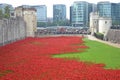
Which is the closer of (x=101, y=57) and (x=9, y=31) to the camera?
(x=101, y=57)

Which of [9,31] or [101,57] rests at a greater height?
[9,31]

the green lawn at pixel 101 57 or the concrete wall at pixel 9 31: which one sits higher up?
the concrete wall at pixel 9 31

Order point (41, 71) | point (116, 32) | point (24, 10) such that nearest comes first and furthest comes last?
1. point (41, 71)
2. point (116, 32)
3. point (24, 10)

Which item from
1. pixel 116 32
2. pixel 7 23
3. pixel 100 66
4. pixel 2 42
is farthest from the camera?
pixel 116 32

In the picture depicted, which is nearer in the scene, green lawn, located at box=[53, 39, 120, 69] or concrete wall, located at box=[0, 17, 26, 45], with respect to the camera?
green lawn, located at box=[53, 39, 120, 69]

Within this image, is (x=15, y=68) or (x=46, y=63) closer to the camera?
(x=15, y=68)

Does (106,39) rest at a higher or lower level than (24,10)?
lower

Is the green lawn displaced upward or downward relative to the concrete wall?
downward

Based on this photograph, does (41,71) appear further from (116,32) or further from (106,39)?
(106,39)

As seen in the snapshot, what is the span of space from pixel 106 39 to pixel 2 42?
27.1 meters

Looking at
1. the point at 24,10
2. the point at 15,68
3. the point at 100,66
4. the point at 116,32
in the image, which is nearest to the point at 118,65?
the point at 100,66

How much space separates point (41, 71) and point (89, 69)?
309 cm

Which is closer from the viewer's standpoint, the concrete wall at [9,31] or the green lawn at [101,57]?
the green lawn at [101,57]

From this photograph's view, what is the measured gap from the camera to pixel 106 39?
70.4 m
